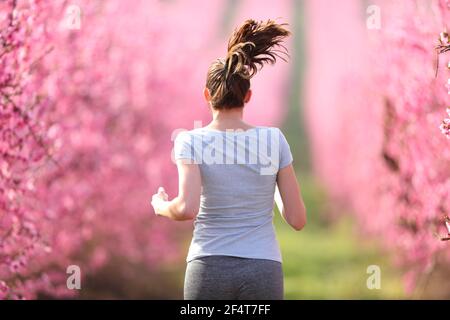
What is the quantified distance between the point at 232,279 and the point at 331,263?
548 inches

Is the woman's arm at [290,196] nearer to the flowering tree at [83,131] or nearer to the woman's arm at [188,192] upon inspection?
the woman's arm at [188,192]

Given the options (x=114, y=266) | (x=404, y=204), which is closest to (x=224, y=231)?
(x=404, y=204)

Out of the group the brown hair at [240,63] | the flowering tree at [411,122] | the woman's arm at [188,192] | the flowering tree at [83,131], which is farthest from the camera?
the flowering tree at [411,122]

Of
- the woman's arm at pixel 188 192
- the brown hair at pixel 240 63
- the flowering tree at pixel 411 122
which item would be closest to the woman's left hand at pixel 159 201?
the woman's arm at pixel 188 192

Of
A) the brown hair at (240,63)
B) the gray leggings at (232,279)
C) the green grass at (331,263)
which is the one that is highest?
the brown hair at (240,63)

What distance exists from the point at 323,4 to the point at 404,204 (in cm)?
5599

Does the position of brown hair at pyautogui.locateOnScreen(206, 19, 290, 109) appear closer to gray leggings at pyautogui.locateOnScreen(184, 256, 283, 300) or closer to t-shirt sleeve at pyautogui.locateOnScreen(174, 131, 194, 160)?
t-shirt sleeve at pyautogui.locateOnScreen(174, 131, 194, 160)

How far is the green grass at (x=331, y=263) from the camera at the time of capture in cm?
1298

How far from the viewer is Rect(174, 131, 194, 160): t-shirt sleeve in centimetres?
390

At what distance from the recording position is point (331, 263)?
17.5m

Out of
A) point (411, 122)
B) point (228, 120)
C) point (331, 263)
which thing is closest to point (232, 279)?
point (228, 120)

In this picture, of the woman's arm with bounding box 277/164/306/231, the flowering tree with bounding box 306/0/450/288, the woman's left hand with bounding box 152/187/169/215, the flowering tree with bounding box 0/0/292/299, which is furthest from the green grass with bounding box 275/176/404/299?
the woman's left hand with bounding box 152/187/169/215
